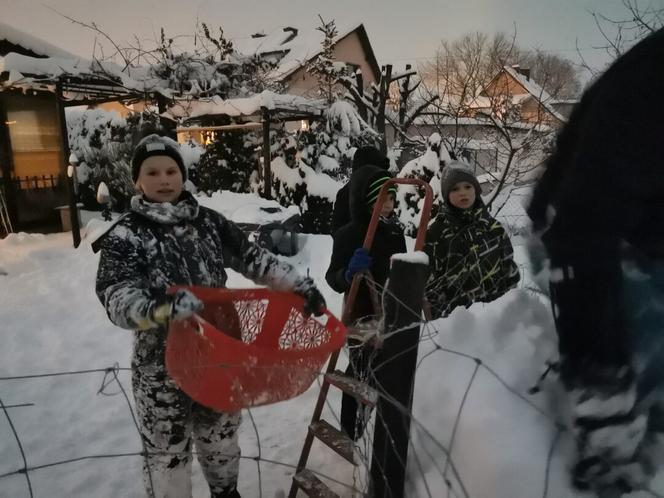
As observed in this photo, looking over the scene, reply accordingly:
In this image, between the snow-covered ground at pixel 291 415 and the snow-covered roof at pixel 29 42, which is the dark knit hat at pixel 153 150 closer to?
the snow-covered ground at pixel 291 415

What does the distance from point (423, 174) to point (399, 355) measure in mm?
6954

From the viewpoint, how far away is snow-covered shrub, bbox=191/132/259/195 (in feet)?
35.8

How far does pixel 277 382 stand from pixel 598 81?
1.24m

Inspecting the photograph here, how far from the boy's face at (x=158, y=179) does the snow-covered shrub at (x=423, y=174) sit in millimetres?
6172

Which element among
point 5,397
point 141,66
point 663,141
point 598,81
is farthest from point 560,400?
point 141,66

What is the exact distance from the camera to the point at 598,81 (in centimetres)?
119

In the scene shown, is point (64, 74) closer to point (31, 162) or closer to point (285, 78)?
point (31, 162)

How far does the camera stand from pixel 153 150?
191 cm

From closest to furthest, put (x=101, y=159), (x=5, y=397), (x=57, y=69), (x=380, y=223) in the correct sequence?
(x=380, y=223) < (x=5, y=397) < (x=57, y=69) < (x=101, y=159)

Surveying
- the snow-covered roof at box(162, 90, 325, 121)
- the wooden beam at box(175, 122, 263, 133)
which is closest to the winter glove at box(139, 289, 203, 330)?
the snow-covered roof at box(162, 90, 325, 121)

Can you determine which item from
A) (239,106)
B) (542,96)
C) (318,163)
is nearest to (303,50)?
(318,163)

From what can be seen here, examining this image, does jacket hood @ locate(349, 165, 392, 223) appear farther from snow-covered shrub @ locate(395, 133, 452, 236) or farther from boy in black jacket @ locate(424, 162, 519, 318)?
snow-covered shrub @ locate(395, 133, 452, 236)

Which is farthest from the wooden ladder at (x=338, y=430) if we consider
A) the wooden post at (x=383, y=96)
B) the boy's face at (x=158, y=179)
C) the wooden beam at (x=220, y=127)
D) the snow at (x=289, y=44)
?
the snow at (x=289, y=44)

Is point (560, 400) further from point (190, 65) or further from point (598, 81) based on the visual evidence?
point (190, 65)
